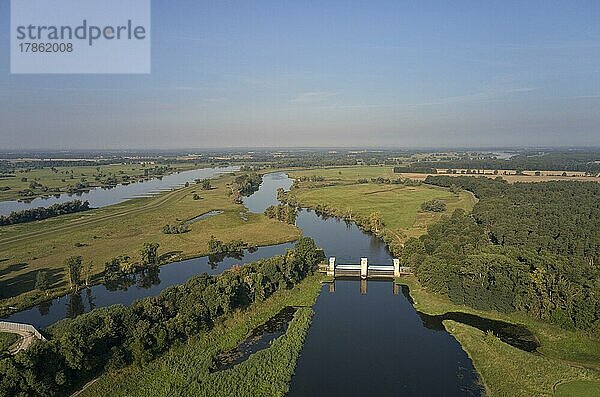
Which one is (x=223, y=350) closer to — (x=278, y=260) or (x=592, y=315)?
(x=278, y=260)

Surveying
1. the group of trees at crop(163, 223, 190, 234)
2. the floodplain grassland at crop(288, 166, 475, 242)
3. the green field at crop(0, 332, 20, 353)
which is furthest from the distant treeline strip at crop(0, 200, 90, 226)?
the green field at crop(0, 332, 20, 353)

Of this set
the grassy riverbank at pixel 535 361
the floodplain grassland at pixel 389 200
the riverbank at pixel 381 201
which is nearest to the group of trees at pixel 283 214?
the riverbank at pixel 381 201

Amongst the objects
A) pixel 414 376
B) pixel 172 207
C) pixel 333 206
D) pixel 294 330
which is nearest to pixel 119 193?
pixel 172 207

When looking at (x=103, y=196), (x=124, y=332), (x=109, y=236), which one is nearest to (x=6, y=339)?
(x=124, y=332)

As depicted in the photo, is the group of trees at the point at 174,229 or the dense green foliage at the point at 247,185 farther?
the dense green foliage at the point at 247,185

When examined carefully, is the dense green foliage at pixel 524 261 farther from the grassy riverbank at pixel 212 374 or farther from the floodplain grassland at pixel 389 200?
the grassy riverbank at pixel 212 374

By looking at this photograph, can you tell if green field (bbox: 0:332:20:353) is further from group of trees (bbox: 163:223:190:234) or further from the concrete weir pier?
group of trees (bbox: 163:223:190:234)
